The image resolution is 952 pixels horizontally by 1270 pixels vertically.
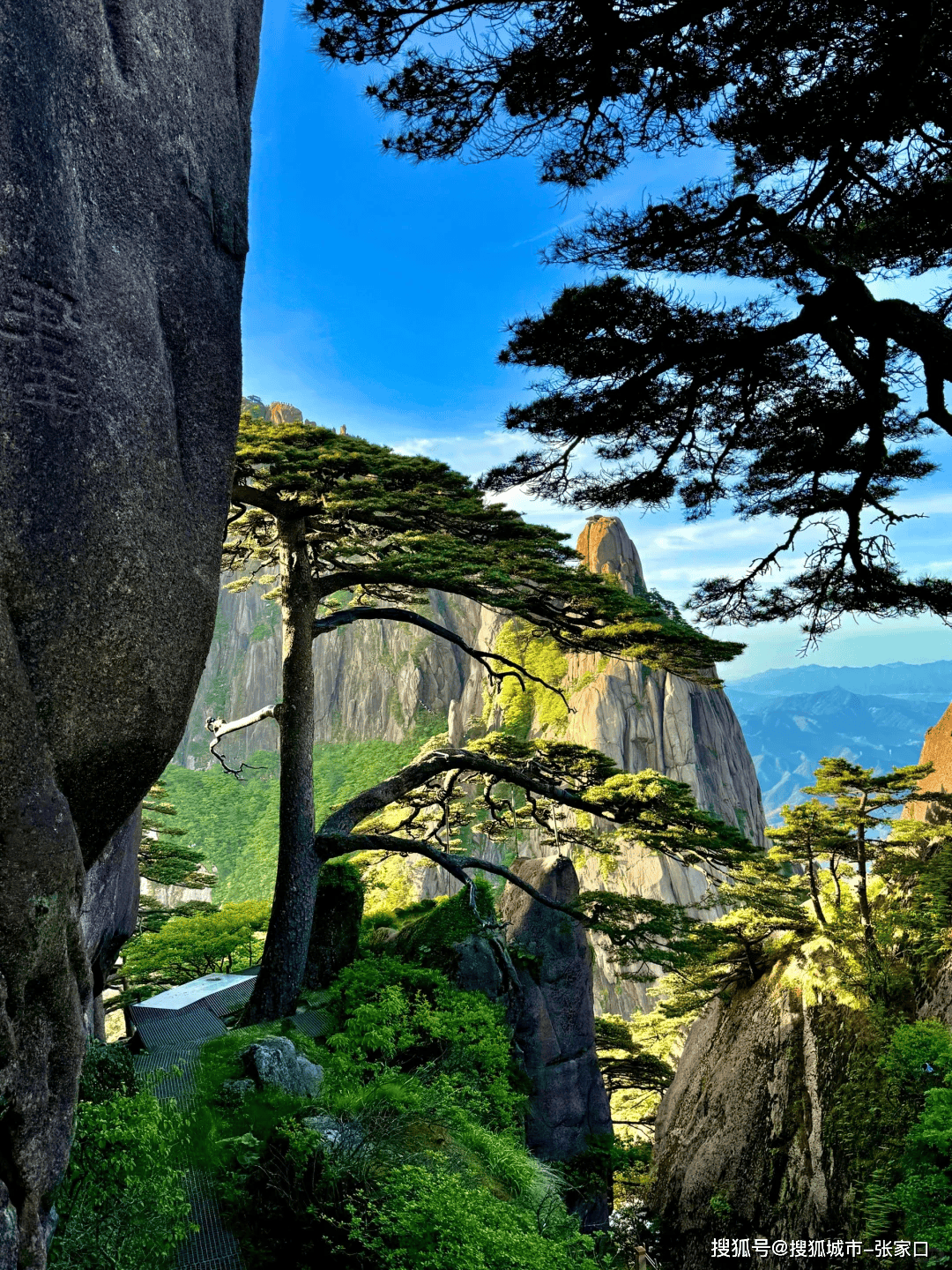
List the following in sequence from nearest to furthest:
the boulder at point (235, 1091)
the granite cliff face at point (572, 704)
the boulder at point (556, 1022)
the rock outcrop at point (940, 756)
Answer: the boulder at point (235, 1091), the boulder at point (556, 1022), the rock outcrop at point (940, 756), the granite cliff face at point (572, 704)

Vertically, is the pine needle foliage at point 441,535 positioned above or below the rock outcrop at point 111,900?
above

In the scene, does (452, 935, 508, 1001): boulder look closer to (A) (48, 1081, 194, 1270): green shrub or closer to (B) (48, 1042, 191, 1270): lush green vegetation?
(B) (48, 1042, 191, 1270): lush green vegetation

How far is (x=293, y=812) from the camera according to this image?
991 cm

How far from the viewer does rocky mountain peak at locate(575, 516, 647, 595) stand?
133 ft

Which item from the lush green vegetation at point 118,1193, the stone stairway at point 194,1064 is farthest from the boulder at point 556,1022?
the lush green vegetation at point 118,1193

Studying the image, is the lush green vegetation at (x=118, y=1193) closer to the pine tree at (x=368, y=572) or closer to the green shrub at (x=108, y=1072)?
the green shrub at (x=108, y=1072)

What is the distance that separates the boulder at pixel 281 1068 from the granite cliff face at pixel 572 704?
7.41 metres

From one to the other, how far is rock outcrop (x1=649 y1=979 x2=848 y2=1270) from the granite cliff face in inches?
155

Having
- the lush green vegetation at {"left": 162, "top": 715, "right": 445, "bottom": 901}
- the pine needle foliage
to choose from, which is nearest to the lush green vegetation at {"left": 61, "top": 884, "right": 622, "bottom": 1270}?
the pine needle foliage

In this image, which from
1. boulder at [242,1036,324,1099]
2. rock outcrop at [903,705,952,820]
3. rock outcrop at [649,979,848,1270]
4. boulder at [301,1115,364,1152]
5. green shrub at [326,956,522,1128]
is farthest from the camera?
rock outcrop at [903,705,952,820]

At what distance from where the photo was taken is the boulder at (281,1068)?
675 centimetres

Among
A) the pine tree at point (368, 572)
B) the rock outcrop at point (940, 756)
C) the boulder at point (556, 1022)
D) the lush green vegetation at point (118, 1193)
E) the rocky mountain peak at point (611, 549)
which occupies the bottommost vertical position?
the boulder at point (556, 1022)

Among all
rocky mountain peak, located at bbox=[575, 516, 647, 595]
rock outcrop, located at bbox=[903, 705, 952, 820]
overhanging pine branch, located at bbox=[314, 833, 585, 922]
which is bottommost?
overhanging pine branch, located at bbox=[314, 833, 585, 922]

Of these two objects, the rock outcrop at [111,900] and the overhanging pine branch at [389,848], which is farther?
the overhanging pine branch at [389,848]
